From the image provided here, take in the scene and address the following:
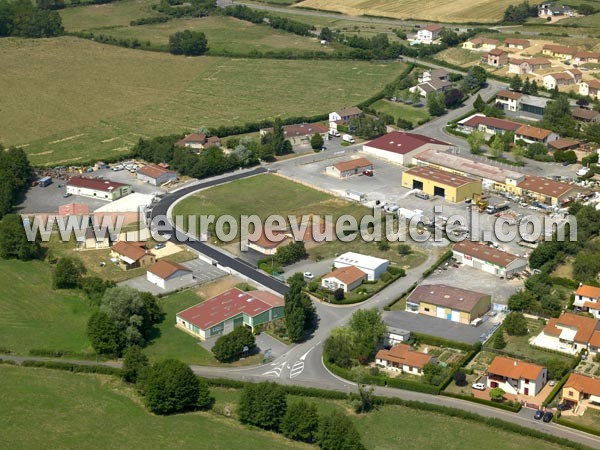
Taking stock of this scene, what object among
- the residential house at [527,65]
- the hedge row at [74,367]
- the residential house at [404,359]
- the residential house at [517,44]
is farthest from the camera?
the residential house at [517,44]

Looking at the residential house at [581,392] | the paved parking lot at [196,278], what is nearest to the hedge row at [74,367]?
the paved parking lot at [196,278]

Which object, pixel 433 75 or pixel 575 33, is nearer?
pixel 433 75

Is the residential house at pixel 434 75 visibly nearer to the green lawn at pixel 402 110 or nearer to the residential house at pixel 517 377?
the green lawn at pixel 402 110

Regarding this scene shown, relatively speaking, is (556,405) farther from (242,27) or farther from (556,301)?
(242,27)

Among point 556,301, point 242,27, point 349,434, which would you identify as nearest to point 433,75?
point 242,27

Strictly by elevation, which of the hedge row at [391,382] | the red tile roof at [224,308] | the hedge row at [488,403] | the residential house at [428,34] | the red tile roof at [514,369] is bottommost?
the hedge row at [488,403]

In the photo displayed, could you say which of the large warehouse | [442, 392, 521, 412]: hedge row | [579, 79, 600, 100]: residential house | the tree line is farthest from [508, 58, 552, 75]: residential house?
[442, 392, 521, 412]: hedge row

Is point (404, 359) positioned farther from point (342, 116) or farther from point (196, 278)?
point (342, 116)
